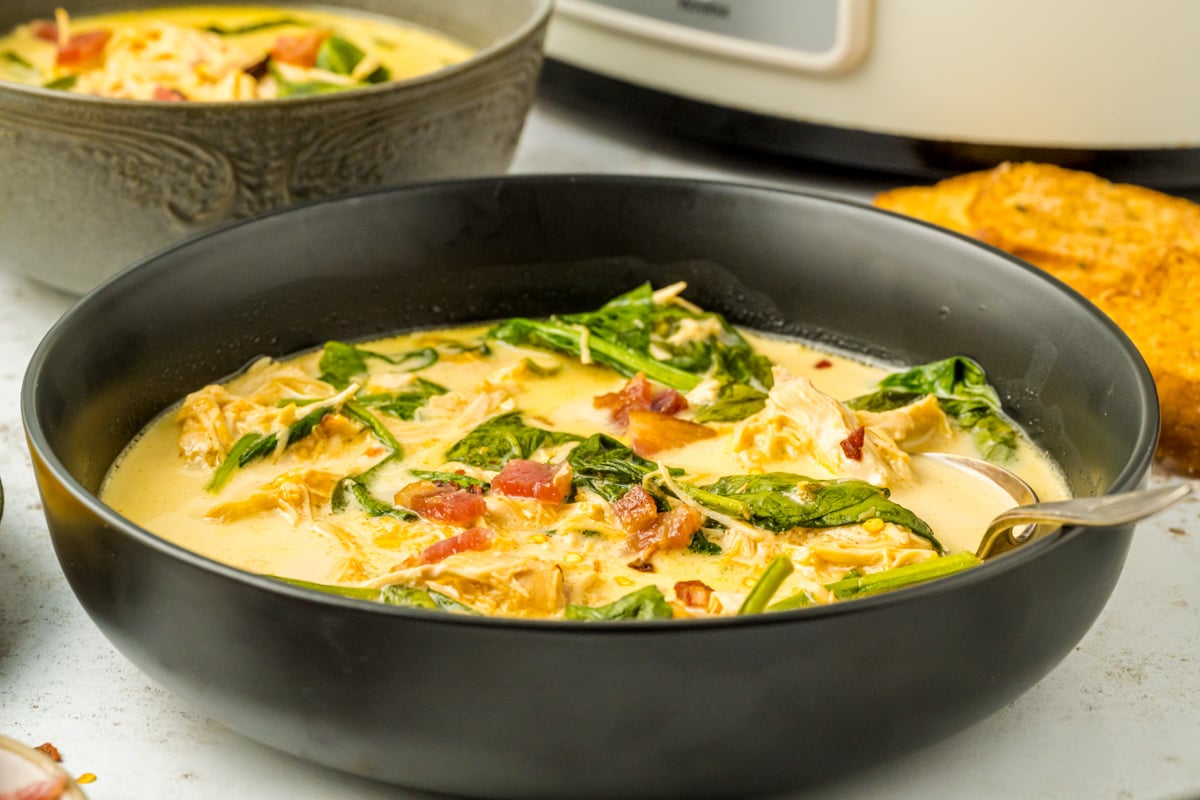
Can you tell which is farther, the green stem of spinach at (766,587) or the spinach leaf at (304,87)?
the spinach leaf at (304,87)

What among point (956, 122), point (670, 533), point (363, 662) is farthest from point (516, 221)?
point (363, 662)

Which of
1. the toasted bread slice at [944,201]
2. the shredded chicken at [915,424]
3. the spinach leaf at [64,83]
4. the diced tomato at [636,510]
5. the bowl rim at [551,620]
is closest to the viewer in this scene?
the bowl rim at [551,620]

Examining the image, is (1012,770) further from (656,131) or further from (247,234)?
(656,131)

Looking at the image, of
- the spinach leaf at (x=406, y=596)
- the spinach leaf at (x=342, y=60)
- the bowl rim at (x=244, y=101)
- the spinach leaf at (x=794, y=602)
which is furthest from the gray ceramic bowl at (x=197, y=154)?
the spinach leaf at (x=794, y=602)

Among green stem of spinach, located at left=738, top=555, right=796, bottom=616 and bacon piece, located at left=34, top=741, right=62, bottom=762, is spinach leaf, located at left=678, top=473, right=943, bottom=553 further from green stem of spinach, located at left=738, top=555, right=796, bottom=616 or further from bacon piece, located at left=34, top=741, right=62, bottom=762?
bacon piece, located at left=34, top=741, right=62, bottom=762

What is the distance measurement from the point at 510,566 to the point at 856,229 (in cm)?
122

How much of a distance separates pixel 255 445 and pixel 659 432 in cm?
71

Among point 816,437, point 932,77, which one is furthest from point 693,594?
point 932,77

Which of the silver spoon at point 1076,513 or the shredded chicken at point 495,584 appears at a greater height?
the silver spoon at point 1076,513

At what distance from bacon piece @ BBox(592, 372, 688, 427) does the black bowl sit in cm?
56

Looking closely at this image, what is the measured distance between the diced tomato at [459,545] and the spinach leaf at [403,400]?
1.79 ft

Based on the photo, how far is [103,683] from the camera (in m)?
2.31

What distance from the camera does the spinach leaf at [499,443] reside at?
258 cm

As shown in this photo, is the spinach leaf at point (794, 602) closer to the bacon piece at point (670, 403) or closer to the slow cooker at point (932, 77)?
the bacon piece at point (670, 403)
